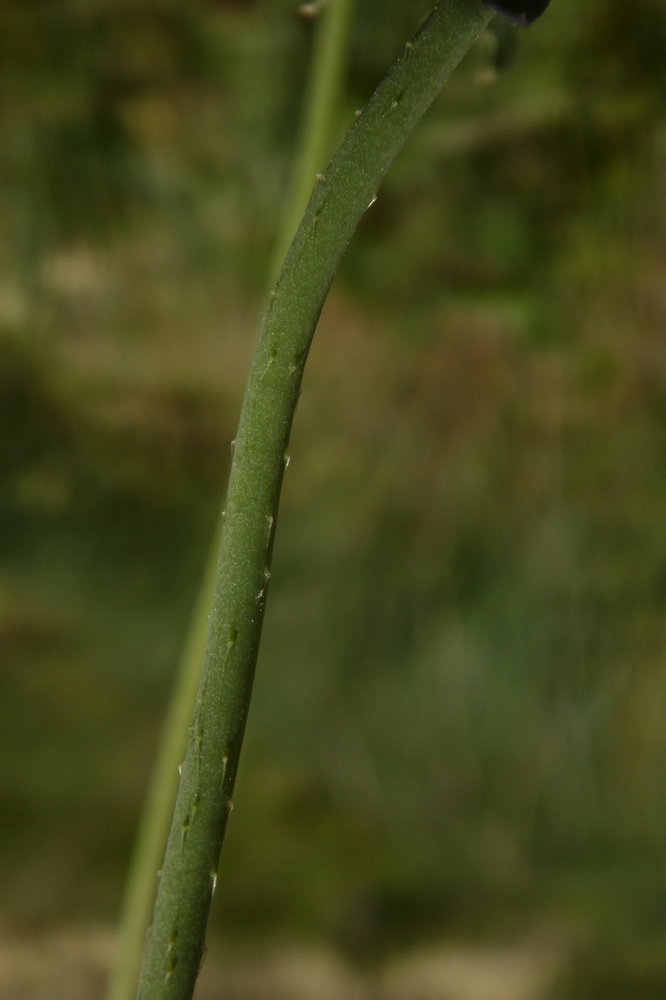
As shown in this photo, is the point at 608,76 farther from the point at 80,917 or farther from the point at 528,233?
the point at 80,917

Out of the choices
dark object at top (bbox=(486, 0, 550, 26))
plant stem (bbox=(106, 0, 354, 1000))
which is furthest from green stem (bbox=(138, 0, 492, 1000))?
plant stem (bbox=(106, 0, 354, 1000))

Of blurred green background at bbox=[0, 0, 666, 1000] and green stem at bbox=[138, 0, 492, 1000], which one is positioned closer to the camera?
green stem at bbox=[138, 0, 492, 1000]

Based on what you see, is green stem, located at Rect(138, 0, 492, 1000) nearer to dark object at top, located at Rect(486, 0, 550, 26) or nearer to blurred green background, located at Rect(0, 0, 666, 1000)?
dark object at top, located at Rect(486, 0, 550, 26)

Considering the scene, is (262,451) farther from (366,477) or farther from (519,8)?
(366,477)

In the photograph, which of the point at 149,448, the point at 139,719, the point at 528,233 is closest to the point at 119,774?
the point at 139,719

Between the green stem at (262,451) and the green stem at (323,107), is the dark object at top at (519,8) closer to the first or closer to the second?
the green stem at (262,451)

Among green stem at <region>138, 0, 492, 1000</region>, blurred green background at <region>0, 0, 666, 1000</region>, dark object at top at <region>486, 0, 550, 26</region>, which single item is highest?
blurred green background at <region>0, 0, 666, 1000</region>

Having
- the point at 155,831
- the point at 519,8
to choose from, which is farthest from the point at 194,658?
the point at 519,8
